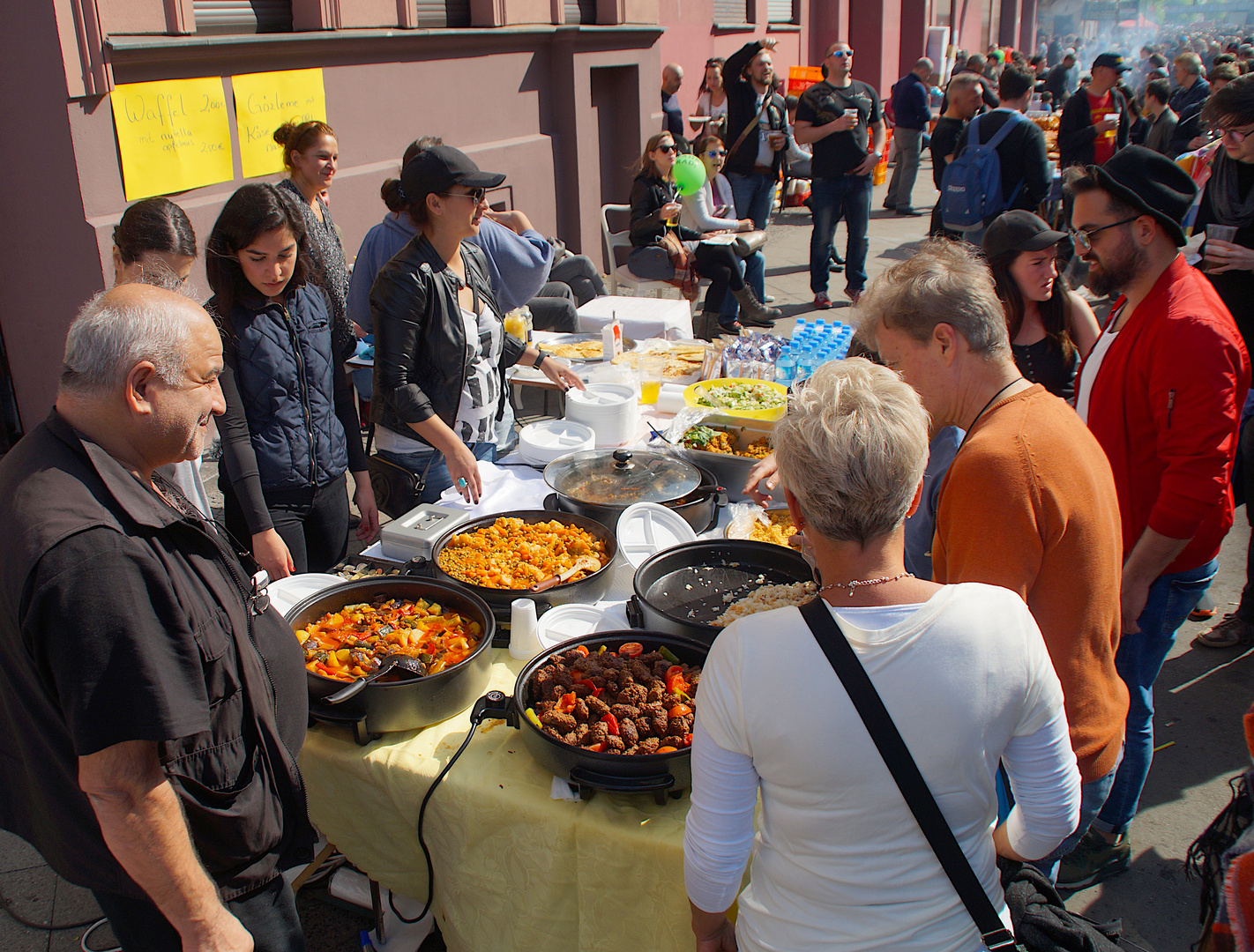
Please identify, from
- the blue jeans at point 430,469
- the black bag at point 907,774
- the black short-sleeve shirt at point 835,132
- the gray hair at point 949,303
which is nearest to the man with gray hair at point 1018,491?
the gray hair at point 949,303

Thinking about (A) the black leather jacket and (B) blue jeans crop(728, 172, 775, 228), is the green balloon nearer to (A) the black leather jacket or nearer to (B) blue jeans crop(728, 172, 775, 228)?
(B) blue jeans crop(728, 172, 775, 228)

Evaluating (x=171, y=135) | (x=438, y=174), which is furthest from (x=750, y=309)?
(x=438, y=174)

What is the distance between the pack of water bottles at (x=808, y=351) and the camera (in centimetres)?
417

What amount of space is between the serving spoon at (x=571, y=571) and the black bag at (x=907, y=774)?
110 cm

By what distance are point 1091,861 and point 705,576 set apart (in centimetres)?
157

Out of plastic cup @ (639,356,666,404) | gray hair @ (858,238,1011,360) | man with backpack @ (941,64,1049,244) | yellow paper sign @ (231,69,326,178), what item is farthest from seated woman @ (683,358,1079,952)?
man with backpack @ (941,64,1049,244)

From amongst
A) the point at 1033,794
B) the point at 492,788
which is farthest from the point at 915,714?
the point at 492,788

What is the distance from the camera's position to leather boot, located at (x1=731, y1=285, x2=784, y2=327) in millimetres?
7871

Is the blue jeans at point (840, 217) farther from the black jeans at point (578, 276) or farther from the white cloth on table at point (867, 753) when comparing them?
the white cloth on table at point (867, 753)

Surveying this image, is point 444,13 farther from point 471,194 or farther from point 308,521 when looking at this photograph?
point 308,521

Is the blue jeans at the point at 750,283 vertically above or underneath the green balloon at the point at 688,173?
underneath

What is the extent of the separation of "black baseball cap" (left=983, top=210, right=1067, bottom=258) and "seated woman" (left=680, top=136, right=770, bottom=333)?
4459mm

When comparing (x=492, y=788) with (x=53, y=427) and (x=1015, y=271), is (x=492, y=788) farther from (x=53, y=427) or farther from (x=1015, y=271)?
(x=1015, y=271)

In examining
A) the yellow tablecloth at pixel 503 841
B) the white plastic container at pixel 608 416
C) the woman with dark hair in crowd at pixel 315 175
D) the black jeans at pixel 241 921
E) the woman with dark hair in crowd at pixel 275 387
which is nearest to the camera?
Result: the black jeans at pixel 241 921
